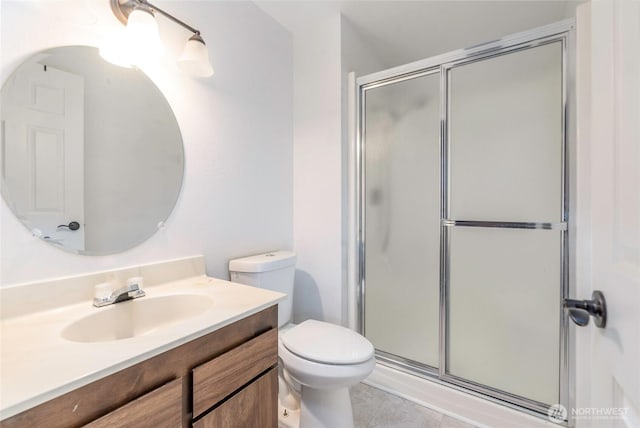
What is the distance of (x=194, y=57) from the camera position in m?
1.19

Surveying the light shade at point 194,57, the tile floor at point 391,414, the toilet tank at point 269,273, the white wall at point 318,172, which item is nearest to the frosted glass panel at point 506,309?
the tile floor at point 391,414

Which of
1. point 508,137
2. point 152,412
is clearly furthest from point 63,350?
point 508,137

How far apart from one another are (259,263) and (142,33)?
41.7 inches

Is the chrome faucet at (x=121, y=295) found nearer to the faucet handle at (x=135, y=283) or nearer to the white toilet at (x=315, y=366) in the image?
the faucet handle at (x=135, y=283)

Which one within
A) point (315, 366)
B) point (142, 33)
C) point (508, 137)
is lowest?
point (315, 366)

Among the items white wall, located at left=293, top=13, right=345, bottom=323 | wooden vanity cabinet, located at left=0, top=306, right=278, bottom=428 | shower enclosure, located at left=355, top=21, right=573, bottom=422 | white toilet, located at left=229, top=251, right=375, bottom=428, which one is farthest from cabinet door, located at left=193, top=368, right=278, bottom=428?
shower enclosure, located at left=355, top=21, right=573, bottom=422

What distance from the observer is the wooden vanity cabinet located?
0.54m

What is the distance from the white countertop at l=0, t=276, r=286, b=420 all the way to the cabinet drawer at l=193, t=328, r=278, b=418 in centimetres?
9

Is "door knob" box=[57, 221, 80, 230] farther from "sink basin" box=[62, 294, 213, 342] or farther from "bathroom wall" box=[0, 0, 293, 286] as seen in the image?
"sink basin" box=[62, 294, 213, 342]

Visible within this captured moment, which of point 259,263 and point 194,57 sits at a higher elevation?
point 194,57

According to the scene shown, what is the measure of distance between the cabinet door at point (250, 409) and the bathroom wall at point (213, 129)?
0.67 m

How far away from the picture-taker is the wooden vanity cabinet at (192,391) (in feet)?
1.76
